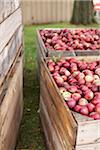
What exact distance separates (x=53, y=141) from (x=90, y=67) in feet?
2.92

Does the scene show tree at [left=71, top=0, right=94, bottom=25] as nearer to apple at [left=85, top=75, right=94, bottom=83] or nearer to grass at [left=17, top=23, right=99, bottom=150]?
grass at [left=17, top=23, right=99, bottom=150]

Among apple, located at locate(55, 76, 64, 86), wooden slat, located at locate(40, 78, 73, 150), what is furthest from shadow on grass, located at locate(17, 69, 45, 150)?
apple, located at locate(55, 76, 64, 86)

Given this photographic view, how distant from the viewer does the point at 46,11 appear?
36.8ft

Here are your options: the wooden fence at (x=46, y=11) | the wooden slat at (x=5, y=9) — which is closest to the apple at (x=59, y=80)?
the wooden slat at (x=5, y=9)

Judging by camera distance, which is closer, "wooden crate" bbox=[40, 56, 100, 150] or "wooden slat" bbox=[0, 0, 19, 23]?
"wooden crate" bbox=[40, 56, 100, 150]

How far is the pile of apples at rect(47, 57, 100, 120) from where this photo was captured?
2107 mm

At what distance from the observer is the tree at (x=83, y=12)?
10.8 metres

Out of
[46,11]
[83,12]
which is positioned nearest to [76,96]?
[83,12]

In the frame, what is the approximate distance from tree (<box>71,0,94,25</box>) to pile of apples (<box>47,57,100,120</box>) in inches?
319

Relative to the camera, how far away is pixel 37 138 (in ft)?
10.9

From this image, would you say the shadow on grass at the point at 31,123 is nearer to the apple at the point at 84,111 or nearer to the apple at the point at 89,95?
the apple at the point at 89,95

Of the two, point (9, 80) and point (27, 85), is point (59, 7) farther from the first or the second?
point (9, 80)

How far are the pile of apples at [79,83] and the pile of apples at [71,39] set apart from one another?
77 cm

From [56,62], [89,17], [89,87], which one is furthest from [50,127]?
[89,17]
